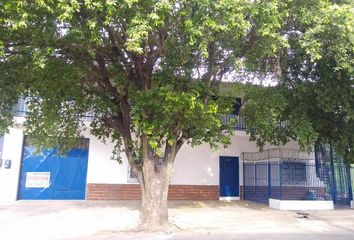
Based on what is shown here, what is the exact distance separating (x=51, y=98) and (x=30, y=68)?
1108 mm

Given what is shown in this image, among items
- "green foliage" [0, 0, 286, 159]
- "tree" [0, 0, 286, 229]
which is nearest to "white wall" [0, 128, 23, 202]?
"green foliage" [0, 0, 286, 159]

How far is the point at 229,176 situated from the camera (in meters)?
18.7

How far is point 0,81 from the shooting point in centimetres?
970

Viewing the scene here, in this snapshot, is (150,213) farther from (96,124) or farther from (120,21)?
(120,21)

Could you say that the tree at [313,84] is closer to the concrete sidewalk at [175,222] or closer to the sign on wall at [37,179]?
the concrete sidewalk at [175,222]

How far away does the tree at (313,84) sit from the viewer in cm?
898

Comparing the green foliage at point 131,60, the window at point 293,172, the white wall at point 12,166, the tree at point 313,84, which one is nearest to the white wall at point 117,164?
the white wall at point 12,166

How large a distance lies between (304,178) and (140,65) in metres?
10.1

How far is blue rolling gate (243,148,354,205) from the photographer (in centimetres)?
1619

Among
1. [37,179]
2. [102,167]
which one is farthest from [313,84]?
[37,179]

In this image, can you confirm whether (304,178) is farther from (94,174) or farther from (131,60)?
(131,60)

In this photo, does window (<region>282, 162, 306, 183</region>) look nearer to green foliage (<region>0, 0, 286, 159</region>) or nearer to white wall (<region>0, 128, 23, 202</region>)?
green foliage (<region>0, 0, 286, 159</region>)

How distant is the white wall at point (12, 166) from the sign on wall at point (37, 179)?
47 centimetres

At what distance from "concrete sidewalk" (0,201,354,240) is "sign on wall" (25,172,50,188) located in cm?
89
